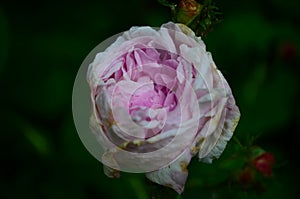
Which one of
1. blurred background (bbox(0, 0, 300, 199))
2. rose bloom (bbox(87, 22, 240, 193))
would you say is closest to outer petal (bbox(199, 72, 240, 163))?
rose bloom (bbox(87, 22, 240, 193))

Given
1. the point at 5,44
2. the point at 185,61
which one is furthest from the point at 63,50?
the point at 185,61

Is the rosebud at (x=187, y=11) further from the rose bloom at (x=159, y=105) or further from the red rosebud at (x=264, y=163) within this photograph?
the red rosebud at (x=264, y=163)

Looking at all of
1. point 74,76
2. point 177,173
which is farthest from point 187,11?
point 74,76

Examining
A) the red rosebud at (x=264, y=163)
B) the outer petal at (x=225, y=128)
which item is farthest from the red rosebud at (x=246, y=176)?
the outer petal at (x=225, y=128)

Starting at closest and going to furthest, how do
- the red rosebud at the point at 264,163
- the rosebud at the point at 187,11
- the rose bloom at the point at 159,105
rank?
1. the rose bloom at the point at 159,105
2. the rosebud at the point at 187,11
3. the red rosebud at the point at 264,163

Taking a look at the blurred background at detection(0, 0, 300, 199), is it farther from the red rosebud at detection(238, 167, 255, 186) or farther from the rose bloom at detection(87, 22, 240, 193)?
the rose bloom at detection(87, 22, 240, 193)

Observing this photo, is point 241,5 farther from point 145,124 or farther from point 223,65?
point 145,124

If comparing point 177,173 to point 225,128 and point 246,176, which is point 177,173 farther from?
point 246,176
